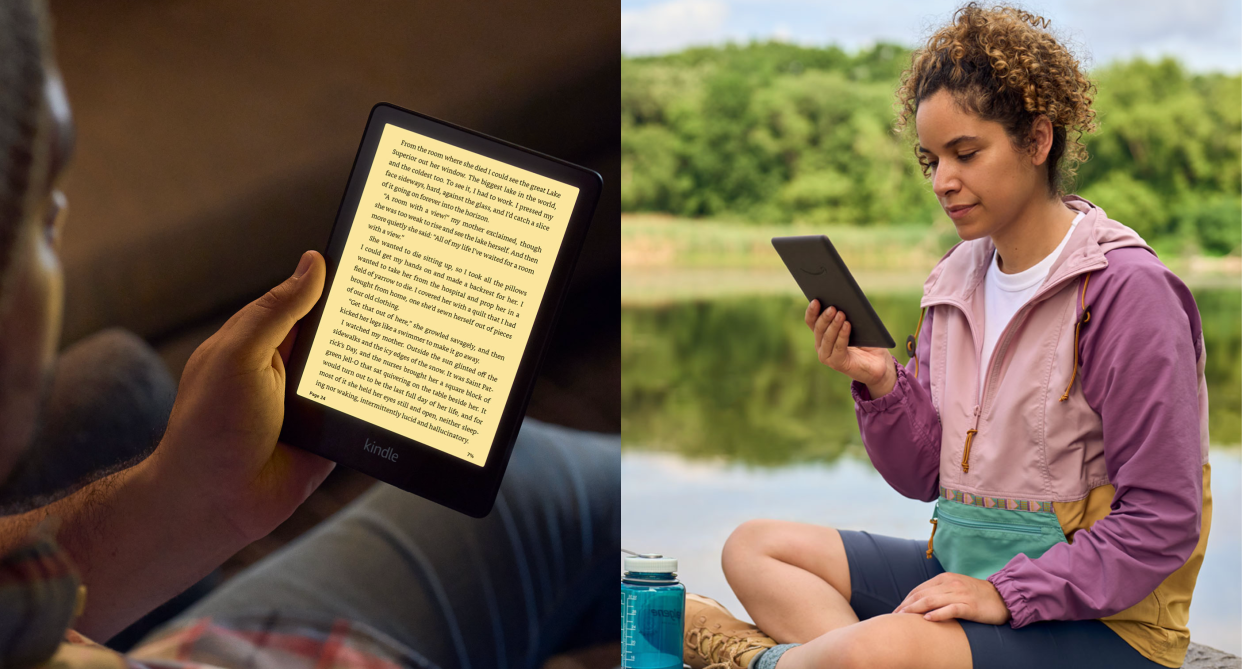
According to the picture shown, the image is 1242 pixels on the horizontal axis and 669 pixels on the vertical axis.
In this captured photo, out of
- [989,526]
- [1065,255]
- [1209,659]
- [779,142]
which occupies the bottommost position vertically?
[1209,659]

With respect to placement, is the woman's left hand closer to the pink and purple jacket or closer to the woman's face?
the pink and purple jacket

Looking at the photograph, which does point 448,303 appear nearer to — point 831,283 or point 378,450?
point 378,450

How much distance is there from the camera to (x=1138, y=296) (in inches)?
36.9

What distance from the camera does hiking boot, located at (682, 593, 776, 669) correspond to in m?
1.17

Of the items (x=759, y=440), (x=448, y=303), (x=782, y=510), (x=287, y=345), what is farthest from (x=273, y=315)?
(x=759, y=440)

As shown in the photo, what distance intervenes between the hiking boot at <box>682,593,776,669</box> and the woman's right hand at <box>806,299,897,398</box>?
37 cm

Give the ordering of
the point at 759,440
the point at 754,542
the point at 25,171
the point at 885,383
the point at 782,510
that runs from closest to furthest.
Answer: the point at 25,171 < the point at 885,383 < the point at 754,542 < the point at 782,510 < the point at 759,440

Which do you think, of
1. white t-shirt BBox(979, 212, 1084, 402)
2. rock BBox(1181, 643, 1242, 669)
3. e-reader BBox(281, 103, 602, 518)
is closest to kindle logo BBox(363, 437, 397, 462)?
e-reader BBox(281, 103, 602, 518)

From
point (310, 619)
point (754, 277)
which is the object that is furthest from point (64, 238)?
point (754, 277)

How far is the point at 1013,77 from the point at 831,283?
12.2 inches

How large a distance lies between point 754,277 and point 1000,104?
8936mm

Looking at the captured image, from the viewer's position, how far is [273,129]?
0.95 m

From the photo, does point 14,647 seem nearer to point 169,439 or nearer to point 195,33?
point 169,439

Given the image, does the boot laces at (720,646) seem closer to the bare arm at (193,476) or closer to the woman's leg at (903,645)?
the woman's leg at (903,645)
